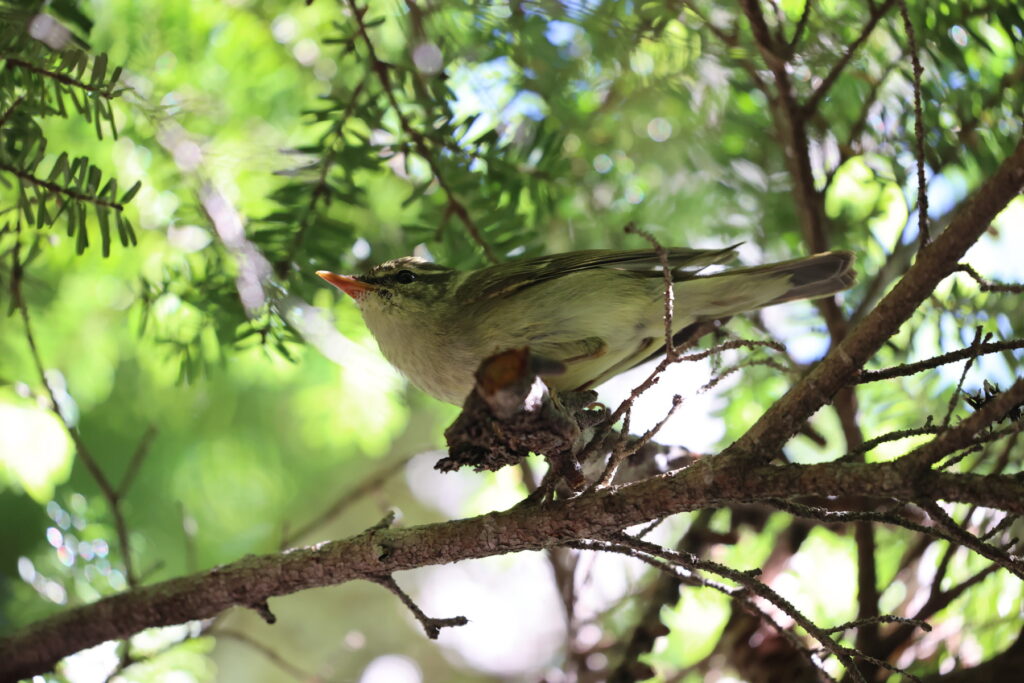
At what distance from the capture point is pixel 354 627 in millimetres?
4156

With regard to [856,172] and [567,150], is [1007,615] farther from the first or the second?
[567,150]

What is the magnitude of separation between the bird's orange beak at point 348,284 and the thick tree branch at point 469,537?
Answer: 719 millimetres

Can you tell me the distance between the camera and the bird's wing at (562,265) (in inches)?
89.0

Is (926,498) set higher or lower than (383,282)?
lower

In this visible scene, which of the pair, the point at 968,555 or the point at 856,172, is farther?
the point at 856,172

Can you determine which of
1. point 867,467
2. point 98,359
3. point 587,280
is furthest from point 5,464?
point 867,467

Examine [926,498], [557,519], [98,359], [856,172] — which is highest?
[856,172]

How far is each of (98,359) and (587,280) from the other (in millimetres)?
1774

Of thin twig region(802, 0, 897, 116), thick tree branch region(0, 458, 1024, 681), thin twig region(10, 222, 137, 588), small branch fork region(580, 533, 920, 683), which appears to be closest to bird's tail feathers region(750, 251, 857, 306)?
thin twig region(802, 0, 897, 116)

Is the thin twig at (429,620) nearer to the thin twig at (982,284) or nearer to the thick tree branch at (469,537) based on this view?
the thick tree branch at (469,537)

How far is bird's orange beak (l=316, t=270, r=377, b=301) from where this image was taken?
90.6 inches

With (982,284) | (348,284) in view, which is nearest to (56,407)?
(348,284)

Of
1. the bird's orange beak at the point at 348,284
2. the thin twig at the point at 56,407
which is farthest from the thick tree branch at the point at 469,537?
the bird's orange beak at the point at 348,284

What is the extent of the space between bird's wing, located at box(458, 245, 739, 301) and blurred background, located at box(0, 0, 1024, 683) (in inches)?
5.6
